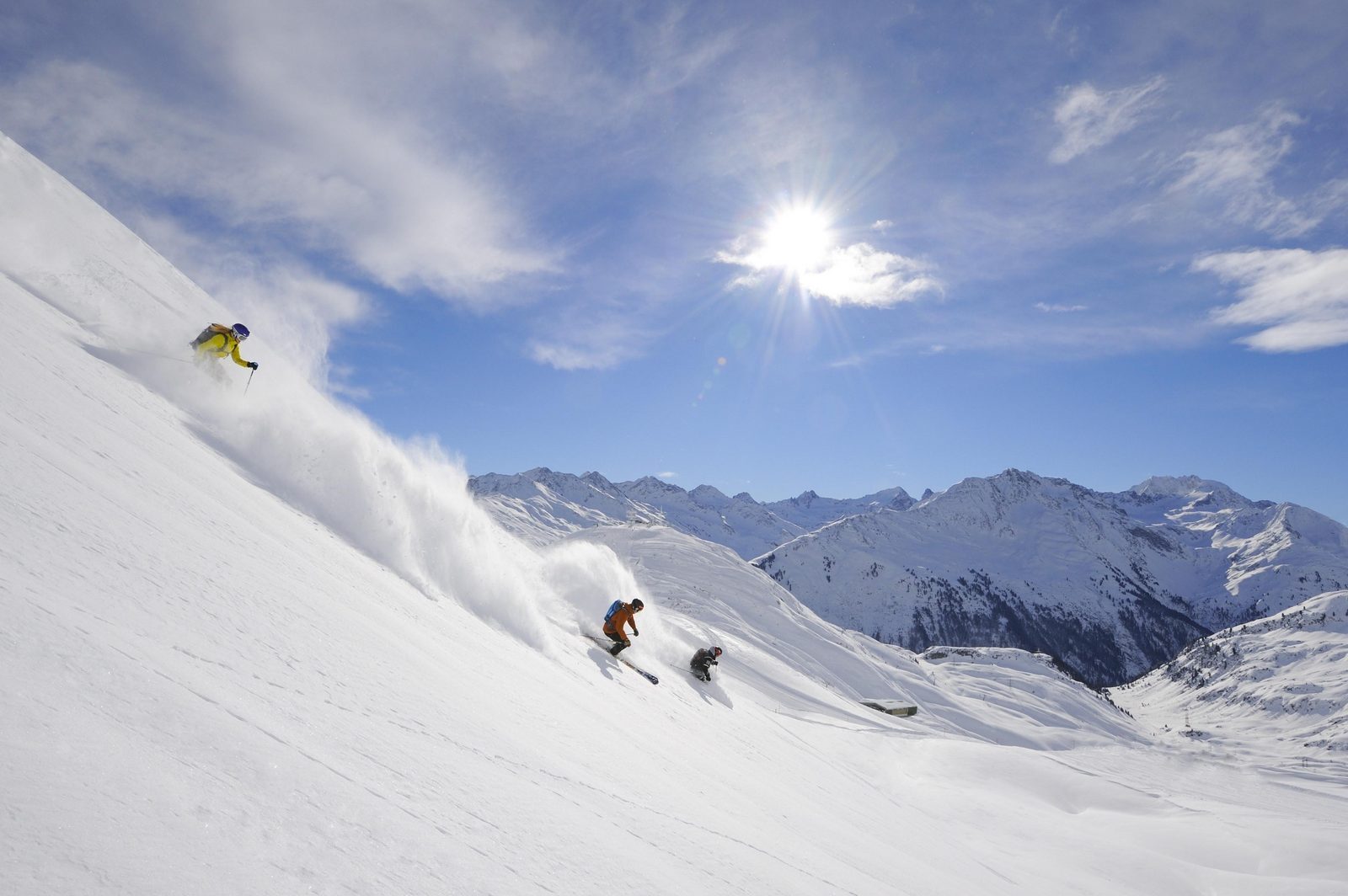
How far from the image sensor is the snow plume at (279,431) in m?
12.4

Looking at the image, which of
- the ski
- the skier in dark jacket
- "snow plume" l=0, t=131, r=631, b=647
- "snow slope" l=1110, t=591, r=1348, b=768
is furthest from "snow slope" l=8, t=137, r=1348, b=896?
"snow slope" l=1110, t=591, r=1348, b=768

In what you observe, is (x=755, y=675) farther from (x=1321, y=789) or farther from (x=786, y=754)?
(x=1321, y=789)

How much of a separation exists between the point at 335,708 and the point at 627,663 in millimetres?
12294

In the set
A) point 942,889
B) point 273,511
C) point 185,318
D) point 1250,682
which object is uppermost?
point 1250,682

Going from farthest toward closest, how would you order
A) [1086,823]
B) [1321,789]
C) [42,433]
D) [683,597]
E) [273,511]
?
[1321,789] → [683,597] → [1086,823] → [273,511] → [42,433]

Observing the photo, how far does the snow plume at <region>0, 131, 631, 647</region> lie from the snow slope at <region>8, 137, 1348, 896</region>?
9cm

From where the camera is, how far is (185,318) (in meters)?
17.1

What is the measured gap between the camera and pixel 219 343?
1490 centimetres

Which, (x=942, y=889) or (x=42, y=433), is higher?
(x=42, y=433)

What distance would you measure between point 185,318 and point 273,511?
10981mm

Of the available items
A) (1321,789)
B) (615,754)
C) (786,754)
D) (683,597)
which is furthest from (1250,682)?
(615,754)

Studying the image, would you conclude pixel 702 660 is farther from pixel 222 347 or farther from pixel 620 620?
pixel 222 347

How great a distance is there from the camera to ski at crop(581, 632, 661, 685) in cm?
1544

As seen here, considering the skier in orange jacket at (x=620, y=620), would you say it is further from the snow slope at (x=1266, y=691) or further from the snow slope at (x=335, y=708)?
the snow slope at (x=1266, y=691)
